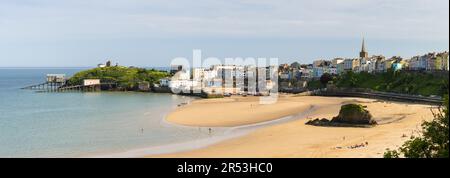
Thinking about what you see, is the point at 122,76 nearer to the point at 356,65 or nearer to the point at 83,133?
the point at 356,65

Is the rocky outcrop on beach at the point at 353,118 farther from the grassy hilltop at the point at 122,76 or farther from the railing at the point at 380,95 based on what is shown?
the grassy hilltop at the point at 122,76

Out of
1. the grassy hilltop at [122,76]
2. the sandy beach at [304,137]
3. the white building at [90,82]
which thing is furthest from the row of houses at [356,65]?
the sandy beach at [304,137]

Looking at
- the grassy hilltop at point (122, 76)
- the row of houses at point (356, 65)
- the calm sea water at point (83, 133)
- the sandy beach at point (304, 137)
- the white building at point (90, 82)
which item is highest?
the row of houses at point (356, 65)

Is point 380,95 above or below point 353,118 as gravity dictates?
below

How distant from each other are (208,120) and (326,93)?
34424mm

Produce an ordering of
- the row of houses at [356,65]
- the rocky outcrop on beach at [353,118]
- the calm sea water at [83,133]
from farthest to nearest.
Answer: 1. the row of houses at [356,65]
2. the rocky outcrop on beach at [353,118]
3. the calm sea water at [83,133]

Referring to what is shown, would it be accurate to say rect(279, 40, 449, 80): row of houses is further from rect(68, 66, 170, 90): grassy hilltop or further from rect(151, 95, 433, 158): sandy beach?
rect(151, 95, 433, 158): sandy beach

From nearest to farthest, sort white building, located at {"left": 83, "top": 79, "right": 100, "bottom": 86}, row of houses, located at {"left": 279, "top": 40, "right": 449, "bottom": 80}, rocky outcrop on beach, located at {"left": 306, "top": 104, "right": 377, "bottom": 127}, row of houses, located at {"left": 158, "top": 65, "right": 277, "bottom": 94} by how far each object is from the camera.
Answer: rocky outcrop on beach, located at {"left": 306, "top": 104, "right": 377, "bottom": 127}, row of houses, located at {"left": 279, "top": 40, "right": 449, "bottom": 80}, row of houses, located at {"left": 158, "top": 65, "right": 277, "bottom": 94}, white building, located at {"left": 83, "top": 79, "right": 100, "bottom": 86}

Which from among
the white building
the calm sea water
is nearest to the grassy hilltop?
the white building

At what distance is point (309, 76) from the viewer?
98562mm

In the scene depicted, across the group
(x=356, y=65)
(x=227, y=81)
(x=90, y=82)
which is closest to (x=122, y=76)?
(x=90, y=82)
